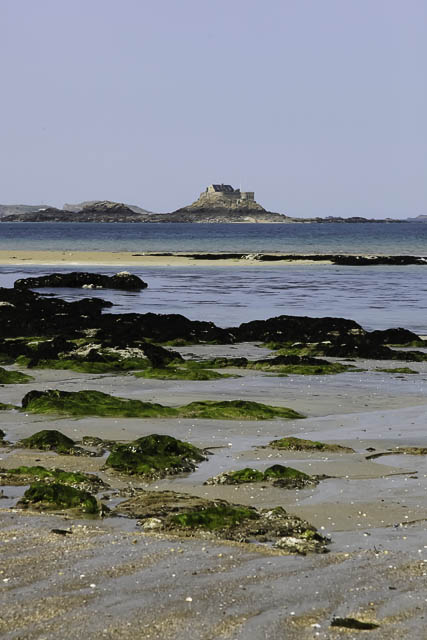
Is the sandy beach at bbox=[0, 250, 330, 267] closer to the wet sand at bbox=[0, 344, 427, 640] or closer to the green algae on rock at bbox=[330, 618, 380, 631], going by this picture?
the wet sand at bbox=[0, 344, 427, 640]

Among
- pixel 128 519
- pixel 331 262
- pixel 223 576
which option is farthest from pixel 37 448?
pixel 331 262

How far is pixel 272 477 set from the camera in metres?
8.73

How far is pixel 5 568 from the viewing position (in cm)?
609

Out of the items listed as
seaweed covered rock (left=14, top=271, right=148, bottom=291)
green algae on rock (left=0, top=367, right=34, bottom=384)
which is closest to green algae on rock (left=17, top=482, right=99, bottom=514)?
green algae on rock (left=0, top=367, right=34, bottom=384)

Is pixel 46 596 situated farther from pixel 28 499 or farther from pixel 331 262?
pixel 331 262

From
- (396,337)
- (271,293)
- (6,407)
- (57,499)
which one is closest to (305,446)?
(57,499)

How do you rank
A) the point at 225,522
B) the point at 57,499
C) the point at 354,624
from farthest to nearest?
the point at 57,499, the point at 225,522, the point at 354,624

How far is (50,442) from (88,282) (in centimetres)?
2985

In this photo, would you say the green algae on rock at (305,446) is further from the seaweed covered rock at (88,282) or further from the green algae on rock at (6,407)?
the seaweed covered rock at (88,282)

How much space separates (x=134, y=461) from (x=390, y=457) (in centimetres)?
266

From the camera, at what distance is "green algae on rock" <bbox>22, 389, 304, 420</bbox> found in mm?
12172

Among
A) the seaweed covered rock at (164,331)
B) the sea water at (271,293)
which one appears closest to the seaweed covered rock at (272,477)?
the seaweed covered rock at (164,331)

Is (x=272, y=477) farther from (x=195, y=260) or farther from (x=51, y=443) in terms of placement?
(x=195, y=260)

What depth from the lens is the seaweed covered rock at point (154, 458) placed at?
8.99 metres
